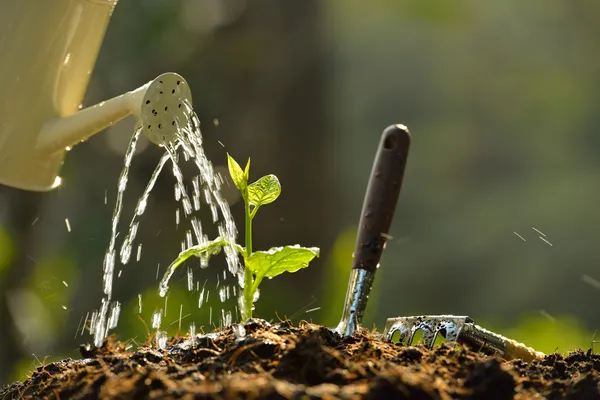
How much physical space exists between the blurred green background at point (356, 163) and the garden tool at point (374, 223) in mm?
931

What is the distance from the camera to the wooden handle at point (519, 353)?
959mm

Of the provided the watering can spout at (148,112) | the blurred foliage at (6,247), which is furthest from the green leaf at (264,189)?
the blurred foliage at (6,247)

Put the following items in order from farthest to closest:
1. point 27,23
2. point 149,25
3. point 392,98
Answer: point 392,98, point 149,25, point 27,23

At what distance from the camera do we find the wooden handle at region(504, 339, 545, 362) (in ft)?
3.15

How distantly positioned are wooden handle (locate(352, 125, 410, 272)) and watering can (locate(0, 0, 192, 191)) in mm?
278

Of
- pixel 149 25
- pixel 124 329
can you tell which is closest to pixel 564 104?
pixel 149 25

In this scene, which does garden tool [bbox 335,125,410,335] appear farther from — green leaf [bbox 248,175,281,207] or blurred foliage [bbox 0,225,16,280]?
blurred foliage [bbox 0,225,16,280]

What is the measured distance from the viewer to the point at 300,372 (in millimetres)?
693

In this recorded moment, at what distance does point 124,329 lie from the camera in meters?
2.37

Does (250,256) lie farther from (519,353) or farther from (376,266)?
(519,353)

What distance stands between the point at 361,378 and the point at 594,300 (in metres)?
6.62

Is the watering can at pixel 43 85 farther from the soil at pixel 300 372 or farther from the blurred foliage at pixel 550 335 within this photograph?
the blurred foliage at pixel 550 335

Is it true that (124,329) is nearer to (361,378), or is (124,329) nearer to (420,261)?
(361,378)

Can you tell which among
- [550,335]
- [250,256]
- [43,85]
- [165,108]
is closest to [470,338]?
[250,256]
